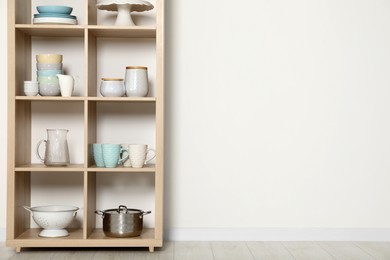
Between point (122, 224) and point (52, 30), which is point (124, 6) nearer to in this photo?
point (52, 30)

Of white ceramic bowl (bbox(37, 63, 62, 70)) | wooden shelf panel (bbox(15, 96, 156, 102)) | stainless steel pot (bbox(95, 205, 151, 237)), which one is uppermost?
white ceramic bowl (bbox(37, 63, 62, 70))

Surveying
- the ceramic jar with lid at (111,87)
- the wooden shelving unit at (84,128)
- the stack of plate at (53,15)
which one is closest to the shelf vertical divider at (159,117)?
the wooden shelving unit at (84,128)

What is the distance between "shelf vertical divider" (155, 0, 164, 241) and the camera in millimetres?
3844

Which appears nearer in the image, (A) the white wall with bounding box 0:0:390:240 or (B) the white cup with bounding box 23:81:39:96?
(B) the white cup with bounding box 23:81:39:96

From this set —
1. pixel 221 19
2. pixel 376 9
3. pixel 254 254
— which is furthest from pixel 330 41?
pixel 254 254

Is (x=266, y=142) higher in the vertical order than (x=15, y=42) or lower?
lower

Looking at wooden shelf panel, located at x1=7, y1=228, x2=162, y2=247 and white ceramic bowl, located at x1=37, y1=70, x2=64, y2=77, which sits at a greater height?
white ceramic bowl, located at x1=37, y1=70, x2=64, y2=77

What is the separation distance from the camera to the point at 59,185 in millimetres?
4215

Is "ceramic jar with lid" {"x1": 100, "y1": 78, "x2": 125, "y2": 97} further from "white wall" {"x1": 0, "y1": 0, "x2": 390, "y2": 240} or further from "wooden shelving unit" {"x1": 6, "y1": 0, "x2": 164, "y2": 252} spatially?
"white wall" {"x1": 0, "y1": 0, "x2": 390, "y2": 240}

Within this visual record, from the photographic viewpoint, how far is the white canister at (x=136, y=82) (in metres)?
3.92

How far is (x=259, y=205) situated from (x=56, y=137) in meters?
1.19

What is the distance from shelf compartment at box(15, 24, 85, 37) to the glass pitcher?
1.69 ft

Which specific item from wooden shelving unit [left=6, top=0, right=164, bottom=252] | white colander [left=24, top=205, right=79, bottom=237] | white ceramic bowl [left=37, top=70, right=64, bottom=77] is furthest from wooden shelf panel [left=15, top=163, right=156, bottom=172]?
white ceramic bowl [left=37, top=70, right=64, bottom=77]

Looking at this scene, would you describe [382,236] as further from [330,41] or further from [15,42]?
[15,42]
